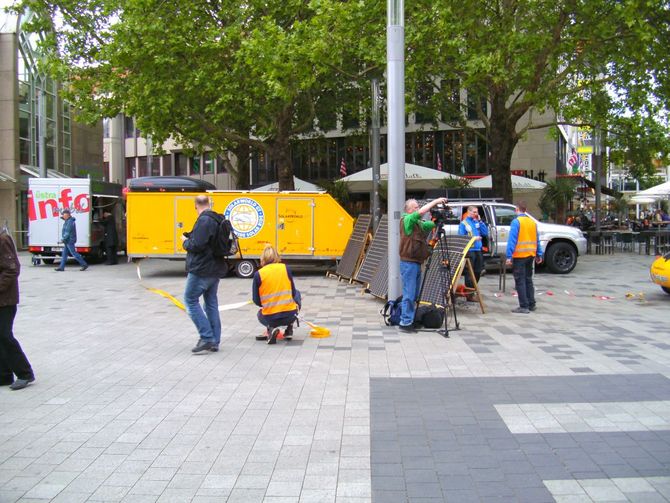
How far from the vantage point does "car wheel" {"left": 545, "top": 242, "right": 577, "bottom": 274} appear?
16484 millimetres

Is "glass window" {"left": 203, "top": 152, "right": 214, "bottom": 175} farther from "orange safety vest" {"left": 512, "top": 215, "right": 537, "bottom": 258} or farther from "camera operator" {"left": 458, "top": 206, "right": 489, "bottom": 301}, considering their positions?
"orange safety vest" {"left": 512, "top": 215, "right": 537, "bottom": 258}

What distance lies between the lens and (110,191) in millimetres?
22859

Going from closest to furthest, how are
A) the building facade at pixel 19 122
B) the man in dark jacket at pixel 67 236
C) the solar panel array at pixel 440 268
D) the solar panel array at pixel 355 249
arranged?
the solar panel array at pixel 440 268 < the solar panel array at pixel 355 249 < the man in dark jacket at pixel 67 236 < the building facade at pixel 19 122

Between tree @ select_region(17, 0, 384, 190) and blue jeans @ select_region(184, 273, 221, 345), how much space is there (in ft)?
29.9

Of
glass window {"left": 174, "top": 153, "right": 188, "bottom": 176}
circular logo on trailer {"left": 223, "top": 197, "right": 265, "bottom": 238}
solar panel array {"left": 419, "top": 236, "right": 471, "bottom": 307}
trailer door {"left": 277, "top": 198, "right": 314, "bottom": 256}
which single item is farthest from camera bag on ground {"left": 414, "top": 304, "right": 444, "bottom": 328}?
glass window {"left": 174, "top": 153, "right": 188, "bottom": 176}

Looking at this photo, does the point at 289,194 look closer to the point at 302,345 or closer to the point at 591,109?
the point at 302,345

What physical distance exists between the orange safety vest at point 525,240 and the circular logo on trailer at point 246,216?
26.3 feet

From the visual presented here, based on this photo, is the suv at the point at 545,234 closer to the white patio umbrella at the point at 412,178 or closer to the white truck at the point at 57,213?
the white patio umbrella at the point at 412,178

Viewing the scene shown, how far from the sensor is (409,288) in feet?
28.6

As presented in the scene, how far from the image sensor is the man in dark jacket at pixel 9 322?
5883 mm

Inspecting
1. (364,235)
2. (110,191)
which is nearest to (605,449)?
(364,235)

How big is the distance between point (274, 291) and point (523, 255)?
15.3 ft

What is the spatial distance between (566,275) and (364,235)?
5811mm

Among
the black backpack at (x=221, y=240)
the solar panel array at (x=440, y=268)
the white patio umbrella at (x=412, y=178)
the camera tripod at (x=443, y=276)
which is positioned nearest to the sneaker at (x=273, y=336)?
the black backpack at (x=221, y=240)
